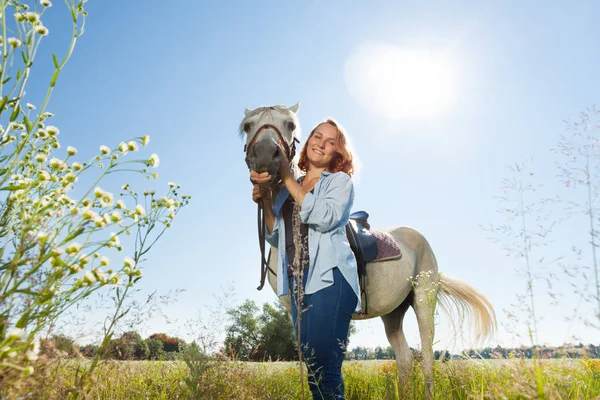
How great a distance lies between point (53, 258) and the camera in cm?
119

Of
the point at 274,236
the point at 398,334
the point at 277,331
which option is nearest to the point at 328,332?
the point at 274,236

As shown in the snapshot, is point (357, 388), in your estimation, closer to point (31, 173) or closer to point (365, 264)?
point (365, 264)

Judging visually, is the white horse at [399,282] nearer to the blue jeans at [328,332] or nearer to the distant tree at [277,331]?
Answer: the blue jeans at [328,332]

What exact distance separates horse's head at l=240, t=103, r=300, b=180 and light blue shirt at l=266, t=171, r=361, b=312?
1.33 ft

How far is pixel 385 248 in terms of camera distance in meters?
4.33

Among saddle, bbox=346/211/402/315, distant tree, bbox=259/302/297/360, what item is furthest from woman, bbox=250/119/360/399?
distant tree, bbox=259/302/297/360

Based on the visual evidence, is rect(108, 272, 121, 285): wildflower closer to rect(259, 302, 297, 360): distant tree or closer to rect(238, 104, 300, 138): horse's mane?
rect(238, 104, 300, 138): horse's mane

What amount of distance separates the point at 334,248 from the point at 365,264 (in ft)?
3.62

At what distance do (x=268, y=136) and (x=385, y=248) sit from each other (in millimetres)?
1757

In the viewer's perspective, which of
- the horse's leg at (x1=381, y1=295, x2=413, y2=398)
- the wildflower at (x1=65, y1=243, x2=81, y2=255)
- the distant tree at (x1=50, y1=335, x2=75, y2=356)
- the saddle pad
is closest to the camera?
the wildflower at (x1=65, y1=243, x2=81, y2=255)

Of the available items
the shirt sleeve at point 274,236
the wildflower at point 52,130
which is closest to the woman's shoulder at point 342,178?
the shirt sleeve at point 274,236

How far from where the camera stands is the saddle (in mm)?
3928

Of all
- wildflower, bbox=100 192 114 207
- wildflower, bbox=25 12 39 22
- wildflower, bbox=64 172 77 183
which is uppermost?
wildflower, bbox=25 12 39 22

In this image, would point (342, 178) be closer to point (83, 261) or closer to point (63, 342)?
point (63, 342)
